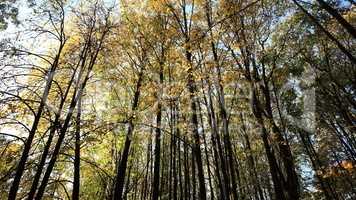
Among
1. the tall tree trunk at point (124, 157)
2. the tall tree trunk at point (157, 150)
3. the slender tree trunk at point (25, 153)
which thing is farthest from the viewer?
the tall tree trunk at point (124, 157)

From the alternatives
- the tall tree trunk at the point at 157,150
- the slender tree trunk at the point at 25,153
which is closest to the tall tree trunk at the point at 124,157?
the tall tree trunk at the point at 157,150

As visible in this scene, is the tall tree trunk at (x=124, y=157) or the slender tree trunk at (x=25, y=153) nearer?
the slender tree trunk at (x=25, y=153)

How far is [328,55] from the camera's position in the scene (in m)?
16.0

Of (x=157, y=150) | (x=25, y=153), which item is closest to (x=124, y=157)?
(x=157, y=150)

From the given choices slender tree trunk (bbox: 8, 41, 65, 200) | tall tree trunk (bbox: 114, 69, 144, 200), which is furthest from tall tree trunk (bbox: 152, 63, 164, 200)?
slender tree trunk (bbox: 8, 41, 65, 200)

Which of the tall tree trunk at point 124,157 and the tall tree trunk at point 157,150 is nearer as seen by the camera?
the tall tree trunk at point 157,150

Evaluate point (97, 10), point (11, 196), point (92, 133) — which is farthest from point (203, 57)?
point (11, 196)

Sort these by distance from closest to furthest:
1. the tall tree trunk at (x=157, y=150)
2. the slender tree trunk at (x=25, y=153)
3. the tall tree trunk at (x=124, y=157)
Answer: the slender tree trunk at (x=25, y=153)
the tall tree trunk at (x=157, y=150)
the tall tree trunk at (x=124, y=157)

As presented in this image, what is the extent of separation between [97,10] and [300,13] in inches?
327

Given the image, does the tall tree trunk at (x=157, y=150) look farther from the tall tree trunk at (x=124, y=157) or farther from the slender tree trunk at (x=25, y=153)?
the slender tree trunk at (x=25, y=153)

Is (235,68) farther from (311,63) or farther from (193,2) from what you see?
(311,63)

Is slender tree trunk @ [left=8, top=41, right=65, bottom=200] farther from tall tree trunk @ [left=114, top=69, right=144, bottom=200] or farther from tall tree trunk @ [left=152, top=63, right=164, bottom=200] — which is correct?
tall tree trunk @ [left=152, top=63, right=164, bottom=200]

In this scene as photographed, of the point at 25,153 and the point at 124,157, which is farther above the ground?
the point at 124,157

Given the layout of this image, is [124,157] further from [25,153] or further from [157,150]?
[25,153]
